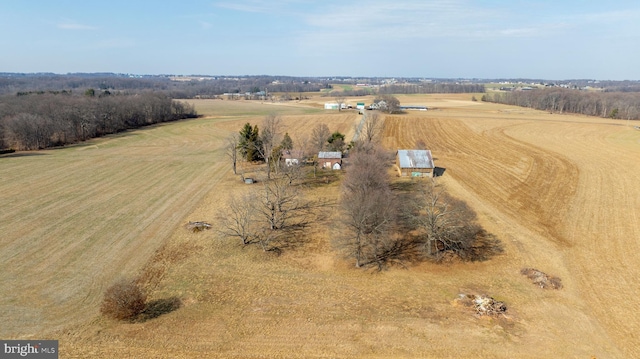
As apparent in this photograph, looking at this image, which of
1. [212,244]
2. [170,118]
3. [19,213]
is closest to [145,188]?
[19,213]

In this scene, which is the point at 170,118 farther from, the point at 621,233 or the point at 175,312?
the point at 621,233

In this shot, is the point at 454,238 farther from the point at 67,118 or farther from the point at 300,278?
the point at 67,118

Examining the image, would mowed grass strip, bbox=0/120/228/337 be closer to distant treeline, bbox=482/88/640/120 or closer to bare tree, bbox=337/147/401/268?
bare tree, bbox=337/147/401/268

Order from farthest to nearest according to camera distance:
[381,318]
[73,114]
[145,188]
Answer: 1. [73,114]
2. [145,188]
3. [381,318]

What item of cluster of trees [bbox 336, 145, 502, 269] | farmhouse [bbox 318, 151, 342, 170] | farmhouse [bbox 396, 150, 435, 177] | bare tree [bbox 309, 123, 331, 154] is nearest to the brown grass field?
cluster of trees [bbox 336, 145, 502, 269]

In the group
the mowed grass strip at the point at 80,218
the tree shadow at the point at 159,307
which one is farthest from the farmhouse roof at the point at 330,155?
the tree shadow at the point at 159,307

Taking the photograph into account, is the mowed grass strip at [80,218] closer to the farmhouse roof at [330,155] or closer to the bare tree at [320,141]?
the farmhouse roof at [330,155]

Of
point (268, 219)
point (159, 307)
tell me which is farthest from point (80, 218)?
point (159, 307)

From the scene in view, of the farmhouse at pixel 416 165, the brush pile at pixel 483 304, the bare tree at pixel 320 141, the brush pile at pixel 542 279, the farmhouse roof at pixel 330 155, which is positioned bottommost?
the brush pile at pixel 483 304
